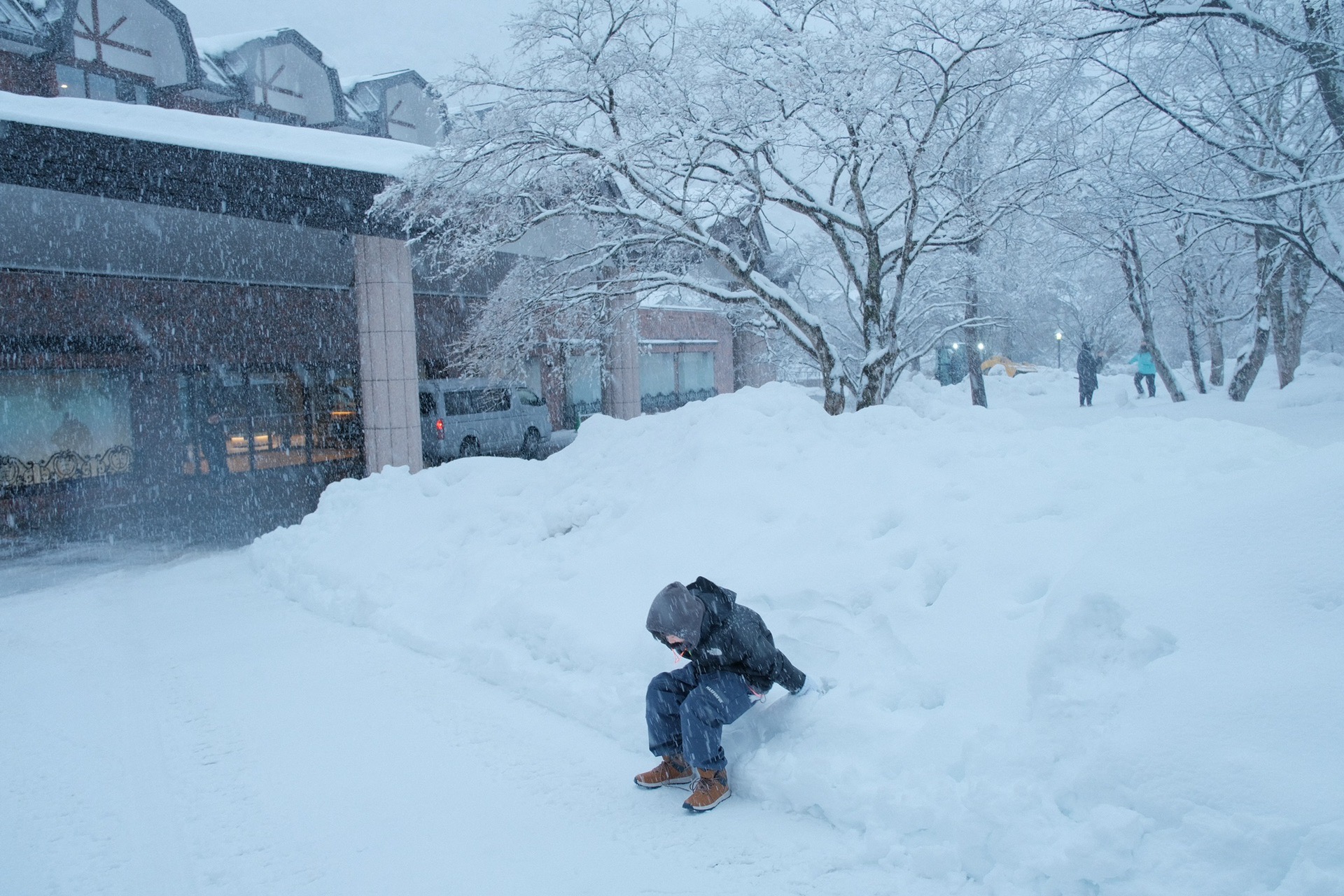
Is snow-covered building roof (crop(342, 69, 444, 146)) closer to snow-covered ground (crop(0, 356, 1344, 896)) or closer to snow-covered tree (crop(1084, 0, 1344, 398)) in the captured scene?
snow-covered tree (crop(1084, 0, 1344, 398))

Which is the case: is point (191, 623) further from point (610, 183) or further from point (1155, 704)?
point (610, 183)

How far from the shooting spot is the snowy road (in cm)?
311

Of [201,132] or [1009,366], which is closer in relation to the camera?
[201,132]

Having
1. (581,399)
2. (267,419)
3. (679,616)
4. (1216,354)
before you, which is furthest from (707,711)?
(581,399)

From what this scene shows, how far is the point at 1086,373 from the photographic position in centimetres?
1994

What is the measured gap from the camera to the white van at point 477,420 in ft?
59.3

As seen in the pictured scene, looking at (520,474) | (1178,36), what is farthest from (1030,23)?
(520,474)

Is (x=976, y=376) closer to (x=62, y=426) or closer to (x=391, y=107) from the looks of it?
(x=62, y=426)

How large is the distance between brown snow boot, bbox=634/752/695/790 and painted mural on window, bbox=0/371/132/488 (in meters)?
18.3

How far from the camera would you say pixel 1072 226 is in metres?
12.3

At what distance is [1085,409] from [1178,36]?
12.2m

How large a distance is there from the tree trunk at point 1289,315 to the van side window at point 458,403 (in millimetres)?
16459

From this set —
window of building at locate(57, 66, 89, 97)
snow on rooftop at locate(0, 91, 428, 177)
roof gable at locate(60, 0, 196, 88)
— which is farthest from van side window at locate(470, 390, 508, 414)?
roof gable at locate(60, 0, 196, 88)

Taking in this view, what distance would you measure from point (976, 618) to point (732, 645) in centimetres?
127
